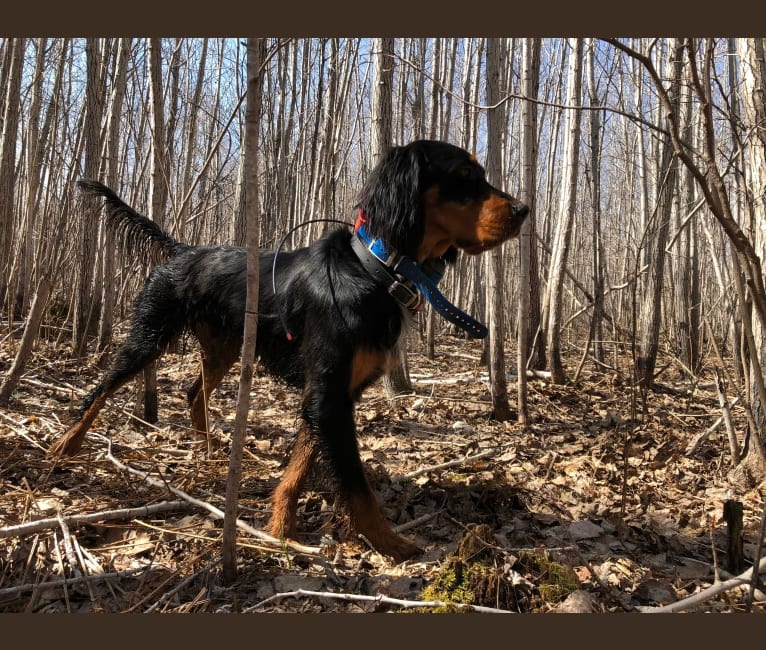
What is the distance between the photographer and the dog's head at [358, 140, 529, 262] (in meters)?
2.70

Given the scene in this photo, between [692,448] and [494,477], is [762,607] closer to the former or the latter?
[494,477]

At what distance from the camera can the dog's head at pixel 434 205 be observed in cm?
270

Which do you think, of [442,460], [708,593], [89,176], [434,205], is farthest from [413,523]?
[89,176]

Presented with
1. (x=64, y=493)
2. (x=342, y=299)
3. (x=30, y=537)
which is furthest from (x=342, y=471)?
(x=64, y=493)

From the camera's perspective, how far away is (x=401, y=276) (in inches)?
106

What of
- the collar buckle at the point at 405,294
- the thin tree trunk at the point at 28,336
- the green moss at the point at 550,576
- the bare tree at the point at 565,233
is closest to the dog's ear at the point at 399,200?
the collar buckle at the point at 405,294

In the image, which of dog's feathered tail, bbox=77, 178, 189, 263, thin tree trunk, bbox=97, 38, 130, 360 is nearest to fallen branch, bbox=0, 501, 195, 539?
dog's feathered tail, bbox=77, 178, 189, 263

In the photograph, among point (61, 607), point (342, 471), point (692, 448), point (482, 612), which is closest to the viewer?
point (482, 612)

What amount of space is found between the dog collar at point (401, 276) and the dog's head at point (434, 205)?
6cm

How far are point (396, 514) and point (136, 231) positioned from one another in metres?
2.58

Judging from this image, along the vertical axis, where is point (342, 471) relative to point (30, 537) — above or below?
above

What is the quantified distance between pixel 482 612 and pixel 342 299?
1.45 meters

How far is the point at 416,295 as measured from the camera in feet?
8.89

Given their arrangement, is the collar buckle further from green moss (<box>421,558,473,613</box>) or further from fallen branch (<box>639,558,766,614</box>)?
fallen branch (<box>639,558,766,614</box>)
